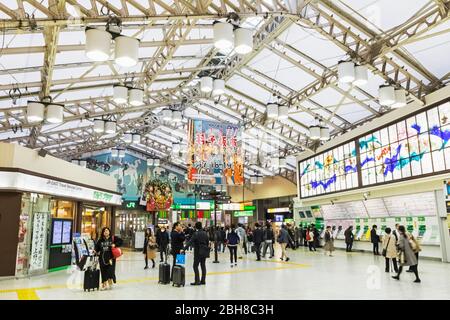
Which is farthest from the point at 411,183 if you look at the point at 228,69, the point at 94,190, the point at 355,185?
the point at 94,190

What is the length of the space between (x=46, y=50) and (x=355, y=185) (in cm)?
1384

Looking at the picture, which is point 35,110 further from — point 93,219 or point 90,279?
point 93,219

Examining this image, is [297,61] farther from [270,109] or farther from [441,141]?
[441,141]

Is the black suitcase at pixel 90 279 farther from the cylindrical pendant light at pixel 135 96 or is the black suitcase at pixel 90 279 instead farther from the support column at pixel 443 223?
the support column at pixel 443 223

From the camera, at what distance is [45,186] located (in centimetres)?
1019

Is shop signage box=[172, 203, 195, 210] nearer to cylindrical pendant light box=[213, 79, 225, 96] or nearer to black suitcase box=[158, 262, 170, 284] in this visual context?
cylindrical pendant light box=[213, 79, 225, 96]

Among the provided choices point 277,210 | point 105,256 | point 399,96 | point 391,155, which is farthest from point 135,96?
point 277,210

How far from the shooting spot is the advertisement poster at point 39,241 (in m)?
9.87

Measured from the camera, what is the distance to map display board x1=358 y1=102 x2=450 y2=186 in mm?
11992

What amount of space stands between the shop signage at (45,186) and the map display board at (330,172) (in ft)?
37.1

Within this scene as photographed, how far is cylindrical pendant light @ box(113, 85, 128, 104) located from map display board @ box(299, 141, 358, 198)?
38.9ft

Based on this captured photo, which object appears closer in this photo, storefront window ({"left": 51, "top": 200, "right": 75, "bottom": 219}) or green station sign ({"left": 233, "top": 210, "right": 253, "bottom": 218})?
storefront window ({"left": 51, "top": 200, "right": 75, "bottom": 219})

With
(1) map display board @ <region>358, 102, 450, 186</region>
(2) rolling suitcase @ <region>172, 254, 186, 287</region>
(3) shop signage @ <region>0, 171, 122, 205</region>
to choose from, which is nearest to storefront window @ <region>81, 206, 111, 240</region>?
(3) shop signage @ <region>0, 171, 122, 205</region>

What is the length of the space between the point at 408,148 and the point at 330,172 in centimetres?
596
